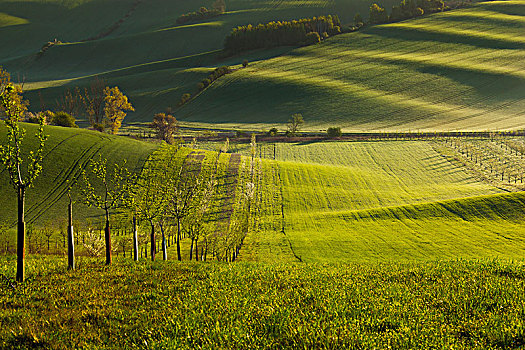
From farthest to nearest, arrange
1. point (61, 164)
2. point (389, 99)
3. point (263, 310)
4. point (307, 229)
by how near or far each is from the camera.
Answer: point (389, 99)
point (61, 164)
point (307, 229)
point (263, 310)

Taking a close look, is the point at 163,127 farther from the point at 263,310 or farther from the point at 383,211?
the point at 263,310

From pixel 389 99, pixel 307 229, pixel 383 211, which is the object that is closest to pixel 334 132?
pixel 389 99

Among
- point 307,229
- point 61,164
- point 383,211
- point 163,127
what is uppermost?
point 163,127

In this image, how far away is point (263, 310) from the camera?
34.7 feet

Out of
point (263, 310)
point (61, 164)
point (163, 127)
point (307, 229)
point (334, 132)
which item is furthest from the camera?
point (334, 132)

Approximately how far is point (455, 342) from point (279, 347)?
4.06m

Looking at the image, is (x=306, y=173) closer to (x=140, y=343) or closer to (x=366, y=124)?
(x=366, y=124)

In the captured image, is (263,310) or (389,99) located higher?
(389,99)

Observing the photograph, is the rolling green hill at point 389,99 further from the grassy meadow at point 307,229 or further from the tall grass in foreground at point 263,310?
the tall grass in foreground at point 263,310

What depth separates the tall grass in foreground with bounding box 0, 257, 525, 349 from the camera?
900 centimetres

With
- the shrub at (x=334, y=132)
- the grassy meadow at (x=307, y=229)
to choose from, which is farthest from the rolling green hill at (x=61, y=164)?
the shrub at (x=334, y=132)

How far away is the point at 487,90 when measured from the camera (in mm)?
175000

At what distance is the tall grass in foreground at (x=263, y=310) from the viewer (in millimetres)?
9000

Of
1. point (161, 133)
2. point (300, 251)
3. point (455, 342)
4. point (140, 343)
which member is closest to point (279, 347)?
point (140, 343)
